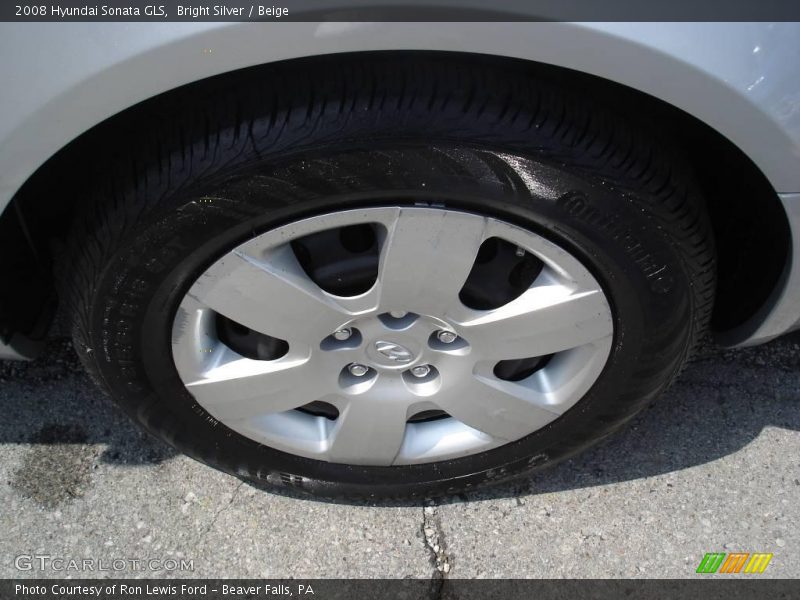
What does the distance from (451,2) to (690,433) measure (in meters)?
1.37

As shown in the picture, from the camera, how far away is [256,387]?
1.60 meters

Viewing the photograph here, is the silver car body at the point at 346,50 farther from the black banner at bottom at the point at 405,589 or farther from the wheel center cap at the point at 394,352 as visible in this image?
the black banner at bottom at the point at 405,589

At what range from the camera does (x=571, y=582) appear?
1.78 meters

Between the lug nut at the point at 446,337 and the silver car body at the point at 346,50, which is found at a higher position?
the silver car body at the point at 346,50

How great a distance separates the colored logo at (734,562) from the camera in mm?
1806

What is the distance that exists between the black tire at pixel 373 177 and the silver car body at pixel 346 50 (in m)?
0.13

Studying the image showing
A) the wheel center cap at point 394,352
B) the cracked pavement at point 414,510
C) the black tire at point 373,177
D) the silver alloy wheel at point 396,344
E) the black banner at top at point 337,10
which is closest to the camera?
the black banner at top at point 337,10

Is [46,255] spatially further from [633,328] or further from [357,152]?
[633,328]

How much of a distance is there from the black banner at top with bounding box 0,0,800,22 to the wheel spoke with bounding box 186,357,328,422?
2.25 feet

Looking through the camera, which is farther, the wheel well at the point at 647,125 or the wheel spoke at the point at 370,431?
the wheel spoke at the point at 370,431

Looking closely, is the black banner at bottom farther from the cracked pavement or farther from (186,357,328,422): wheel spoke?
(186,357,328,422): wheel spoke

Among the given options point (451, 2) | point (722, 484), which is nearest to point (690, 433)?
point (722, 484)

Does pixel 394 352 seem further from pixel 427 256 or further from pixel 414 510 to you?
pixel 414 510

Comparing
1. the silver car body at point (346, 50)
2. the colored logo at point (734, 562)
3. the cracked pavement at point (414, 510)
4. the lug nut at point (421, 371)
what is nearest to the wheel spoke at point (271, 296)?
the lug nut at point (421, 371)
